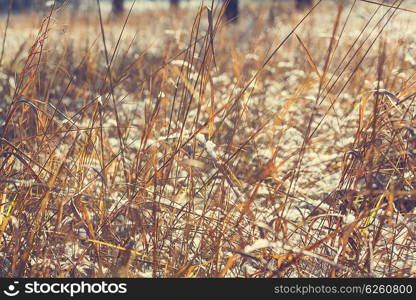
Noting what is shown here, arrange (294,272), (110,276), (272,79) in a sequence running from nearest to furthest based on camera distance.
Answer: (110,276), (294,272), (272,79)

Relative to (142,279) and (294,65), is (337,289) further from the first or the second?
(294,65)

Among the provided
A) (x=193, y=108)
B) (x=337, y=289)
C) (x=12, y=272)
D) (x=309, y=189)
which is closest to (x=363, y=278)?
(x=337, y=289)

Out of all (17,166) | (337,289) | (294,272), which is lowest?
(337,289)

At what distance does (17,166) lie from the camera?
71.9 inches

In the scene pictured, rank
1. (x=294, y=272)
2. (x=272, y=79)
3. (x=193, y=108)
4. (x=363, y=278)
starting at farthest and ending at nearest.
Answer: (x=272, y=79) → (x=193, y=108) → (x=294, y=272) → (x=363, y=278)

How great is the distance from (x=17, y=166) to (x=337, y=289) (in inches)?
47.3

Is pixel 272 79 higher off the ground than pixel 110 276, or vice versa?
pixel 272 79

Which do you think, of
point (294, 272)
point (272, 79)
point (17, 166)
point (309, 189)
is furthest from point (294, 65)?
point (294, 272)

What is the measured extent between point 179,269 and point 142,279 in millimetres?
96

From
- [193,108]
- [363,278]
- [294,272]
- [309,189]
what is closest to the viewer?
[363,278]

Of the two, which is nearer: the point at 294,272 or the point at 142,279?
the point at 142,279

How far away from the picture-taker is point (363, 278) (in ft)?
3.28

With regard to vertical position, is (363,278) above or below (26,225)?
below

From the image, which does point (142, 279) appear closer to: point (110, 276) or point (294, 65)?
point (110, 276)
